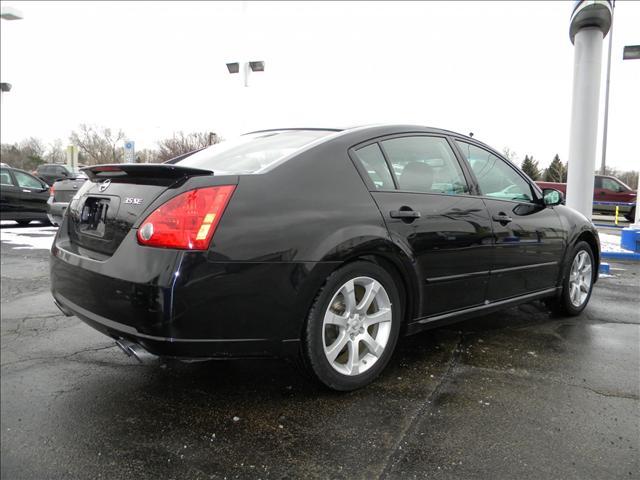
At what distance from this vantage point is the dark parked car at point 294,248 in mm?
2211

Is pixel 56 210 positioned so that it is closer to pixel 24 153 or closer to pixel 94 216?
pixel 94 216

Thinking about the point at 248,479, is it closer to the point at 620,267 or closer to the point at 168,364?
the point at 168,364

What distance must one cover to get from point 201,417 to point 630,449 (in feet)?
6.42

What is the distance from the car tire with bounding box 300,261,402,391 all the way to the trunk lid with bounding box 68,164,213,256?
2.89ft

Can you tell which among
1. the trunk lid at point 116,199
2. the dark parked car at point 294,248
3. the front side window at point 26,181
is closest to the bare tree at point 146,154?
the front side window at point 26,181

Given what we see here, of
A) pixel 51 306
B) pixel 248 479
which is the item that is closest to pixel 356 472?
pixel 248 479

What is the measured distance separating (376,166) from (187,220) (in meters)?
1.22

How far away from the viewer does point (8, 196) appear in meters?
11.1

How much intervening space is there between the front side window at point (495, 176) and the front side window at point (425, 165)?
209 millimetres

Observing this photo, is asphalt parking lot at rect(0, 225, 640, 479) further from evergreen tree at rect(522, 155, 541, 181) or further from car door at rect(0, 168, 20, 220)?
evergreen tree at rect(522, 155, 541, 181)

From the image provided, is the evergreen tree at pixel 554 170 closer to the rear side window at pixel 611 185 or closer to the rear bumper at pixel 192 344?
the rear side window at pixel 611 185

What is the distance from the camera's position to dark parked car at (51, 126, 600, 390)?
2.21m

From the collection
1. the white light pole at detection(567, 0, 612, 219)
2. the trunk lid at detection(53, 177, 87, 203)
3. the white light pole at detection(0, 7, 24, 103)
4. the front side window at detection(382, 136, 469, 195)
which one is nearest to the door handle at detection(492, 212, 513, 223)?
the front side window at detection(382, 136, 469, 195)

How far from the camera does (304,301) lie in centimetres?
243
